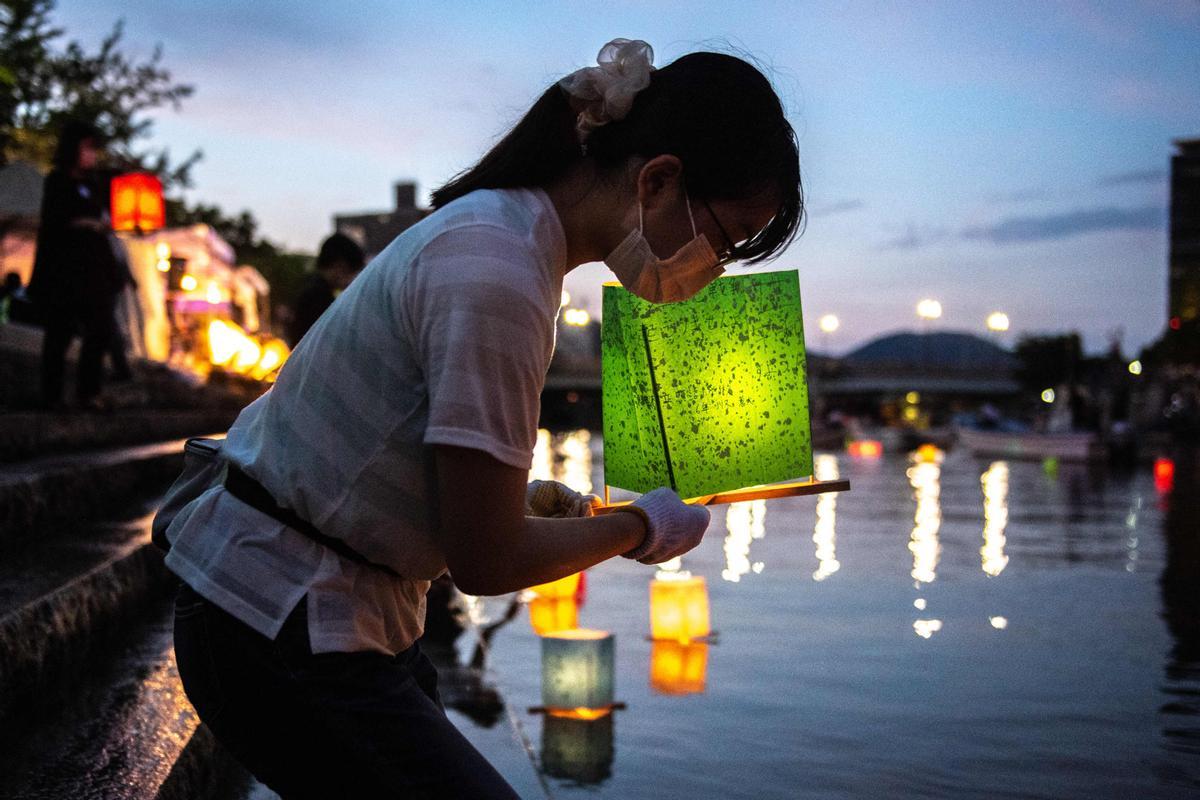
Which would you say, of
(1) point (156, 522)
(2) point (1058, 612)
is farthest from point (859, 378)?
(1) point (156, 522)

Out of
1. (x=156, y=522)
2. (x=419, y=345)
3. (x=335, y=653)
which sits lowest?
(x=335, y=653)

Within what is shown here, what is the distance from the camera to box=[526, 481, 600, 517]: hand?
6.08ft

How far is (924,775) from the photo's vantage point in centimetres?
500

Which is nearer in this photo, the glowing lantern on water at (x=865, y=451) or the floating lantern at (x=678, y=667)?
the floating lantern at (x=678, y=667)

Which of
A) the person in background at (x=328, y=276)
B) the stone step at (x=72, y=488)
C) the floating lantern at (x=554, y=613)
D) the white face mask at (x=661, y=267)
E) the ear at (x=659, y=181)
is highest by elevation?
the person in background at (x=328, y=276)

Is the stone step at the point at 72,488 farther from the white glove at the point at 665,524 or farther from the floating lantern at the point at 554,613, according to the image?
the white glove at the point at 665,524

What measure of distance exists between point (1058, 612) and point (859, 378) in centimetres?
10437

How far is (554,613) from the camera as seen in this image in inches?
286

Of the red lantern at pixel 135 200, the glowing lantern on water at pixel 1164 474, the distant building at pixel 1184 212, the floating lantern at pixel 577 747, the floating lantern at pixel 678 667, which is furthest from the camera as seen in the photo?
the distant building at pixel 1184 212

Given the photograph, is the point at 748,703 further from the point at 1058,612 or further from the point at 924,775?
the point at 1058,612

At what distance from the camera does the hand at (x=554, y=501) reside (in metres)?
1.85

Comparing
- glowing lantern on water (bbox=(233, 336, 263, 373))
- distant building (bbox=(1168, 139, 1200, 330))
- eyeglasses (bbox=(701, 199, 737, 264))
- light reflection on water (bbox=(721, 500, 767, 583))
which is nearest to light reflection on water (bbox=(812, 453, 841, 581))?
light reflection on water (bbox=(721, 500, 767, 583))

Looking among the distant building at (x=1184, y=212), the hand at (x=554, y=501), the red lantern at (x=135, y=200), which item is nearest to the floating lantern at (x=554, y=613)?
Answer: the hand at (x=554, y=501)

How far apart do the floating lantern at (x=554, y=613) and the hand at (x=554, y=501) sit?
17.8 ft
